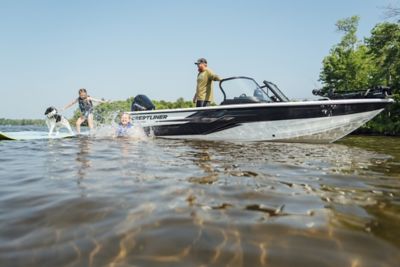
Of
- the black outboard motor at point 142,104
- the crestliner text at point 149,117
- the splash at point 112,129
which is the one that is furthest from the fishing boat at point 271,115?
the black outboard motor at point 142,104

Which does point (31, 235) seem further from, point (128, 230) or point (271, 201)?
point (271, 201)

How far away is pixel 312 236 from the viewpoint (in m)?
1.81

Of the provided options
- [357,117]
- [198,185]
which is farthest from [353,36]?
[198,185]

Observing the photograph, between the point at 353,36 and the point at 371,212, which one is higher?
the point at 353,36

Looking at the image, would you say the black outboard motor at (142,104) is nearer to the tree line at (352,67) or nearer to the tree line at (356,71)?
the tree line at (356,71)

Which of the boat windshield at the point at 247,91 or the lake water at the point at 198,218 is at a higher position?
the boat windshield at the point at 247,91

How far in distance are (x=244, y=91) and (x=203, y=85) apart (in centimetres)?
130

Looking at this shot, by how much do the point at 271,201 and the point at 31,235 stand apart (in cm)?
168

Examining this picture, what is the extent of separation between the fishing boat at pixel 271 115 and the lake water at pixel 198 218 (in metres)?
4.81

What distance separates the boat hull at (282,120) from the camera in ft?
27.2

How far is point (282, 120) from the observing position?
8586 millimetres

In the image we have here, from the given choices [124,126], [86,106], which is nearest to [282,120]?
[124,126]

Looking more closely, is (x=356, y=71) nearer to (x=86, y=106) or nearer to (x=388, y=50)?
(x=388, y=50)

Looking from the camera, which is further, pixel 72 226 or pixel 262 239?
pixel 72 226
